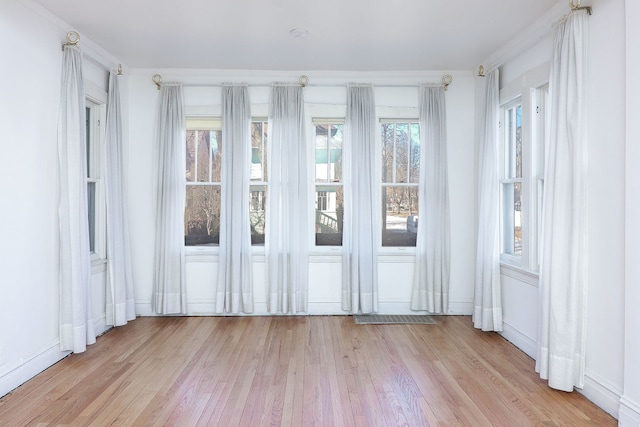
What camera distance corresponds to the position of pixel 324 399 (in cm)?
292

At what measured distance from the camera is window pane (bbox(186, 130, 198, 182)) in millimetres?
5098

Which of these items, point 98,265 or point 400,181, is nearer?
point 98,265

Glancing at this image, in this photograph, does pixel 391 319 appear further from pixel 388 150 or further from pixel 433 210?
pixel 388 150

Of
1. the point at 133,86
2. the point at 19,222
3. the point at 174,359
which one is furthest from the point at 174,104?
the point at 174,359

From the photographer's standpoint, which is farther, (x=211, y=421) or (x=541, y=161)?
(x=541, y=161)

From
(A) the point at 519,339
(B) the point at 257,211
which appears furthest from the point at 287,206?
(A) the point at 519,339

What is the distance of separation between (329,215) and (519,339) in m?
2.39

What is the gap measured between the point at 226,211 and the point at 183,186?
1.96 ft

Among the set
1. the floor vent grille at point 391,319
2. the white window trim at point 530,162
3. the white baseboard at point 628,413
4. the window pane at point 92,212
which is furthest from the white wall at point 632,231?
the window pane at point 92,212

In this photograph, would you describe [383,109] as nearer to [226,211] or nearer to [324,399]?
[226,211]

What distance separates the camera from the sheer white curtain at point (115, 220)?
14.3 feet

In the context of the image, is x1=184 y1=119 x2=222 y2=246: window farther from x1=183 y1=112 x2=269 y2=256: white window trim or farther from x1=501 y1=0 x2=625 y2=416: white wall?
x1=501 y1=0 x2=625 y2=416: white wall

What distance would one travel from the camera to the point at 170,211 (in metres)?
4.89

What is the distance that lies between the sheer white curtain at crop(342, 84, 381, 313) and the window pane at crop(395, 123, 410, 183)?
36 cm
